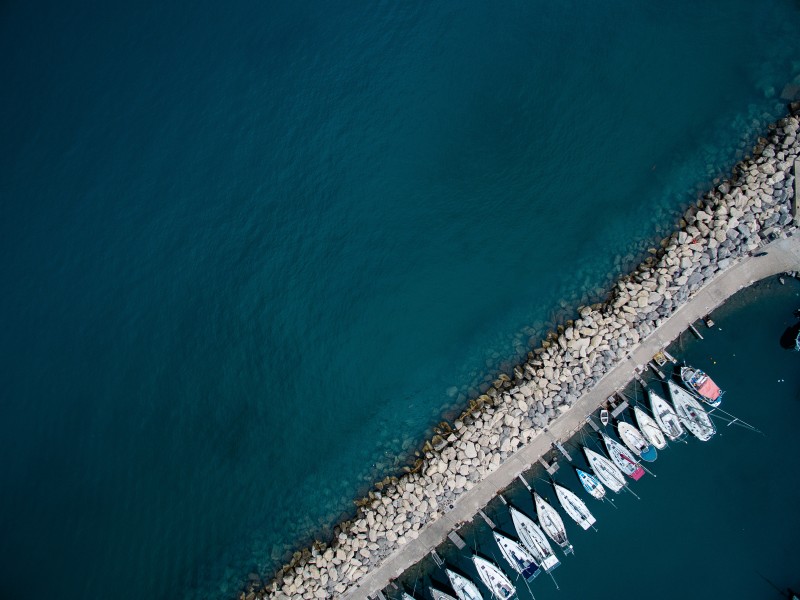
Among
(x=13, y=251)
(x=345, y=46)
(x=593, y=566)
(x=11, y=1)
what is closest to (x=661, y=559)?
(x=593, y=566)

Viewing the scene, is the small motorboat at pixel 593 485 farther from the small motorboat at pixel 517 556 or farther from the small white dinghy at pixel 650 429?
the small motorboat at pixel 517 556

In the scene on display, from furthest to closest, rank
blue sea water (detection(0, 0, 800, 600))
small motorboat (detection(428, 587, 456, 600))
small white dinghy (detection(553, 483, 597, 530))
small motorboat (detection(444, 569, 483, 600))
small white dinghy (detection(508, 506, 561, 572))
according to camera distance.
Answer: blue sea water (detection(0, 0, 800, 600))
small white dinghy (detection(553, 483, 597, 530))
small white dinghy (detection(508, 506, 561, 572))
small motorboat (detection(444, 569, 483, 600))
small motorboat (detection(428, 587, 456, 600))

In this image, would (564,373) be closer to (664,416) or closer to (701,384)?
(664,416)

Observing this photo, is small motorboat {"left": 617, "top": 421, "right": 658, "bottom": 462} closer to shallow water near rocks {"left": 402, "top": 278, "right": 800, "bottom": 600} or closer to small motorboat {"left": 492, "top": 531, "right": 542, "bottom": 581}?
shallow water near rocks {"left": 402, "top": 278, "right": 800, "bottom": 600}

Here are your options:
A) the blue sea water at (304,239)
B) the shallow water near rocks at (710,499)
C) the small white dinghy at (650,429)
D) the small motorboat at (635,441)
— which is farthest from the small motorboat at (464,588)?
the small white dinghy at (650,429)

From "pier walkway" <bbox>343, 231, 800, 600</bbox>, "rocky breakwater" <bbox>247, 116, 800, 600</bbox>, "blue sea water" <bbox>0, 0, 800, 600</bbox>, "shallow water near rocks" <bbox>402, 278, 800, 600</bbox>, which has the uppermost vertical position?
"blue sea water" <bbox>0, 0, 800, 600</bbox>

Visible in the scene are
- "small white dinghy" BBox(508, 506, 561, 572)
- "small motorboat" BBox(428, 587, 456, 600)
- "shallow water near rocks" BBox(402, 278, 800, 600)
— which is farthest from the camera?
"shallow water near rocks" BBox(402, 278, 800, 600)

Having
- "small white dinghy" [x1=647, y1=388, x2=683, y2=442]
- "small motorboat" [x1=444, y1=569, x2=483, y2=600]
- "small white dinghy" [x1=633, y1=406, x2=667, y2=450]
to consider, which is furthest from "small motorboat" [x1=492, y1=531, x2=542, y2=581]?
"small white dinghy" [x1=647, y1=388, x2=683, y2=442]
